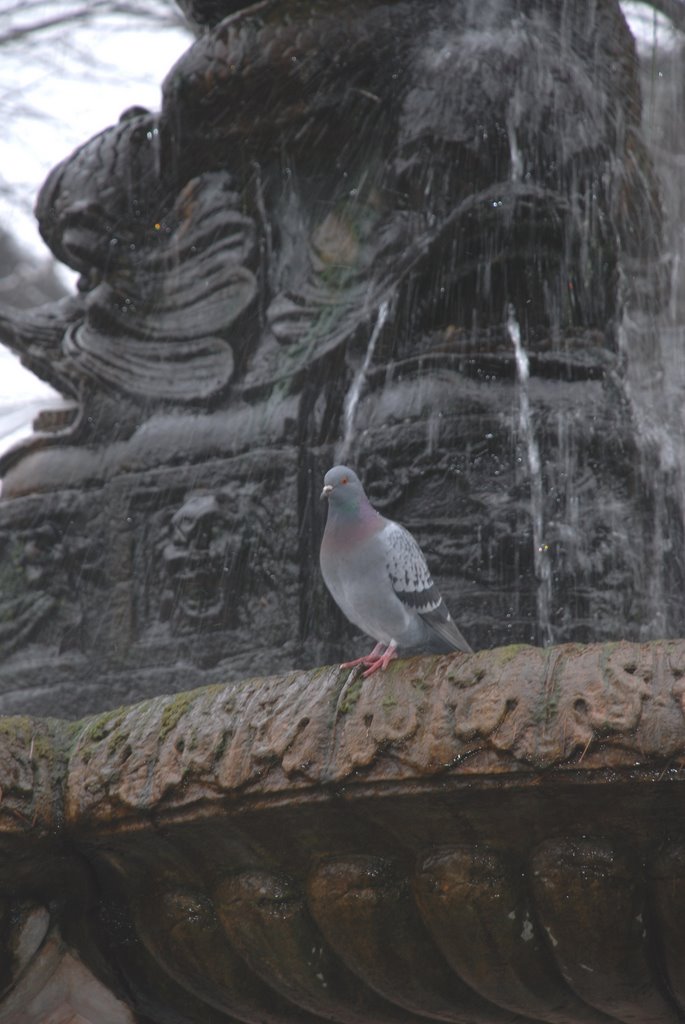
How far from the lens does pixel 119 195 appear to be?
3838mm

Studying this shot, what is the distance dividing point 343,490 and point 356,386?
96 centimetres

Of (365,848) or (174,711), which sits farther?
(174,711)

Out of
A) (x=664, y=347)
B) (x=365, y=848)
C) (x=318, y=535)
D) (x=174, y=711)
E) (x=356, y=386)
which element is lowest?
(x=365, y=848)

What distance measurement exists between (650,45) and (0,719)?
436 centimetres

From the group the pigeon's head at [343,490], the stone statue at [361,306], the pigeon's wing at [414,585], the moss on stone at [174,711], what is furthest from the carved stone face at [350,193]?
the moss on stone at [174,711]

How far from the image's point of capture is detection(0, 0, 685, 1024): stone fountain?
1879 millimetres

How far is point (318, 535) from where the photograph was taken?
329cm

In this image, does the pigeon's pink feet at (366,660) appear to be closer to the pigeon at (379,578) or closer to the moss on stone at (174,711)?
the pigeon at (379,578)

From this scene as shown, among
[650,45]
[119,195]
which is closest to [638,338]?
[119,195]

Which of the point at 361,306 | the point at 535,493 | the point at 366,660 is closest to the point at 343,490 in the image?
the point at 366,660

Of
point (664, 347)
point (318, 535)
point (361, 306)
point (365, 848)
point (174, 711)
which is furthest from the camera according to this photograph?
point (664, 347)

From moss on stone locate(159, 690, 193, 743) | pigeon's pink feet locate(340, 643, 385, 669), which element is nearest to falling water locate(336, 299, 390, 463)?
pigeon's pink feet locate(340, 643, 385, 669)

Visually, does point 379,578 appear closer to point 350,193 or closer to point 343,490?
point 343,490

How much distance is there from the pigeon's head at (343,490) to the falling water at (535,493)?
2.29 feet
